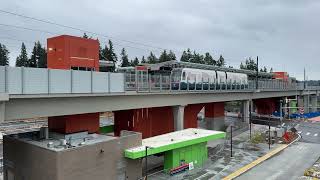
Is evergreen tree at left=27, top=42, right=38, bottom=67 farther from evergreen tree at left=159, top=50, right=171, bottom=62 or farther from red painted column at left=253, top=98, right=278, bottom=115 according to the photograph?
red painted column at left=253, top=98, right=278, bottom=115

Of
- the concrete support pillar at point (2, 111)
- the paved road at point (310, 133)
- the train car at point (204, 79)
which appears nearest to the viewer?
the concrete support pillar at point (2, 111)

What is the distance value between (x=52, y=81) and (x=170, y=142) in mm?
13256

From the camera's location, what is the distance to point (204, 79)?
4409 cm

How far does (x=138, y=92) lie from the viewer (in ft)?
103

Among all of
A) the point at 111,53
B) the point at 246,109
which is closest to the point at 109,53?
the point at 111,53

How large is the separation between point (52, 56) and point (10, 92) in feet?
22.7

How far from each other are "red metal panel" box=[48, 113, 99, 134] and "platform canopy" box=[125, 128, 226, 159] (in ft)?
14.4

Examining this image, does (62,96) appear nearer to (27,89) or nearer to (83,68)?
(27,89)

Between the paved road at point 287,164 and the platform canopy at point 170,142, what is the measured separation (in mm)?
5682

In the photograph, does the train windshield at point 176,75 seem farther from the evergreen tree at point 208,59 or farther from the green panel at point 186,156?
the evergreen tree at point 208,59

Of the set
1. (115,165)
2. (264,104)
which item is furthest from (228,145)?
(264,104)

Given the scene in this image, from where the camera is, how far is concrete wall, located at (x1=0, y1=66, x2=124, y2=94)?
20.2m

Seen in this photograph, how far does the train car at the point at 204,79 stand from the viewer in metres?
39.0

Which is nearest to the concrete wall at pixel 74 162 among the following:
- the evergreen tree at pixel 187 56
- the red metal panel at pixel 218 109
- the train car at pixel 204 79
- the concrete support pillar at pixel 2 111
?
the concrete support pillar at pixel 2 111
